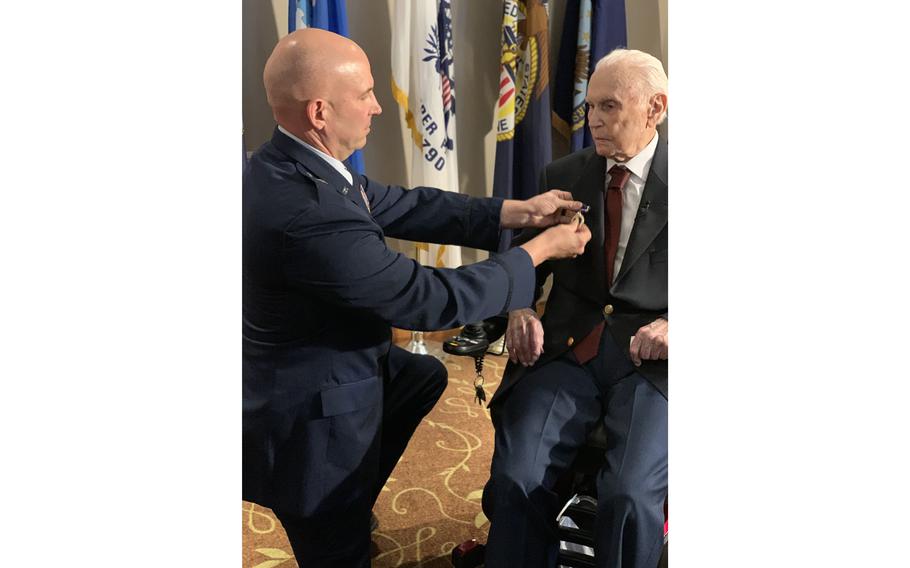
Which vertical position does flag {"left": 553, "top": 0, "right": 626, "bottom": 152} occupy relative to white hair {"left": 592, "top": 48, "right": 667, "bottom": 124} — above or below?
above

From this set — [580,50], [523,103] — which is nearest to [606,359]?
[523,103]

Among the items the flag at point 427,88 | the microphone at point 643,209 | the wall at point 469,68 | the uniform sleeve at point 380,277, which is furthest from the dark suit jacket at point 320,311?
the flag at point 427,88

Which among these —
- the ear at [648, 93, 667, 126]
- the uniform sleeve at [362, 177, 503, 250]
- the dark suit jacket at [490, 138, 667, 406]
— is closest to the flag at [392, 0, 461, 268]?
the uniform sleeve at [362, 177, 503, 250]

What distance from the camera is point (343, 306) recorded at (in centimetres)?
153

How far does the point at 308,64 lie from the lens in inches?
56.7

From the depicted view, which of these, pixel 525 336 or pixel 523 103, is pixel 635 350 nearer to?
pixel 525 336

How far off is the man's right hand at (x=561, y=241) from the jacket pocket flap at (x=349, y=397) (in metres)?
0.40

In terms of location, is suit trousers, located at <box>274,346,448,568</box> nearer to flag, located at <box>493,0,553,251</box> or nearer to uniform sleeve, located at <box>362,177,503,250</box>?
uniform sleeve, located at <box>362,177,503,250</box>

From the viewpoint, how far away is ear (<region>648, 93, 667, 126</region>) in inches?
68.3

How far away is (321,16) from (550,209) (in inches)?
29.4

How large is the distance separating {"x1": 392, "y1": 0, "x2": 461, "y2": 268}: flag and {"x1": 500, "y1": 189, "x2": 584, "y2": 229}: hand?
0.66 m

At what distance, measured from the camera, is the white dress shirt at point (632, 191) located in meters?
1.80
